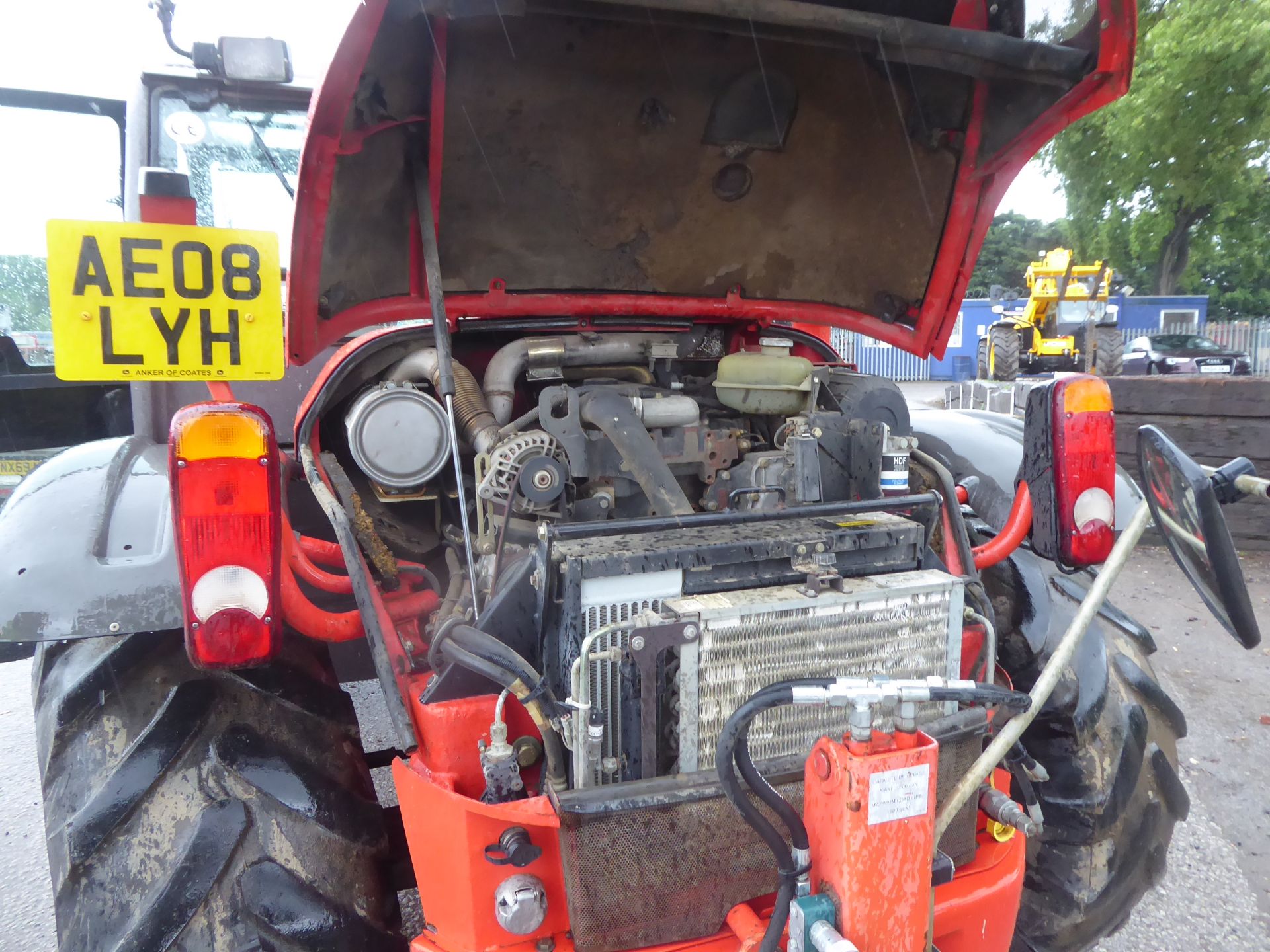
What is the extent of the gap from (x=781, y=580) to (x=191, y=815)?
4.01 ft

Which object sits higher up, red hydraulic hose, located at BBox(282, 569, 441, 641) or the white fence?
the white fence

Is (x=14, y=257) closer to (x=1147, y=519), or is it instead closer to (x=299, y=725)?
→ (x=299, y=725)

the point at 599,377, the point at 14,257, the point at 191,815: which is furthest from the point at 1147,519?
the point at 14,257

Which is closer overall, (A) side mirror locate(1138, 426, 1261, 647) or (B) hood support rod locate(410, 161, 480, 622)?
(A) side mirror locate(1138, 426, 1261, 647)

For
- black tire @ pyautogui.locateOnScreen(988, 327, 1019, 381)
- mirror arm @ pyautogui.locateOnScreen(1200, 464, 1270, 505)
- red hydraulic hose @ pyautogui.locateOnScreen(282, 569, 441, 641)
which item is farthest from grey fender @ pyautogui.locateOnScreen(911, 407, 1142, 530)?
black tire @ pyautogui.locateOnScreen(988, 327, 1019, 381)

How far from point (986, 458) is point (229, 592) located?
2.30 metres

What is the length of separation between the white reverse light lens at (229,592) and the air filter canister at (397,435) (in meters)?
0.55

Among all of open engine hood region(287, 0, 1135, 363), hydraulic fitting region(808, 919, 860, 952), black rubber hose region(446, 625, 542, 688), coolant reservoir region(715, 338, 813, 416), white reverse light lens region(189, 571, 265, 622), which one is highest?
open engine hood region(287, 0, 1135, 363)

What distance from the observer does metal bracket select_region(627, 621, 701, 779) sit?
1.48 m

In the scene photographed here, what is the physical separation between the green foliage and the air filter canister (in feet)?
11.1

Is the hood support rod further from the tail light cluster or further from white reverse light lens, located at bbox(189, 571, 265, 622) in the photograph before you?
the tail light cluster

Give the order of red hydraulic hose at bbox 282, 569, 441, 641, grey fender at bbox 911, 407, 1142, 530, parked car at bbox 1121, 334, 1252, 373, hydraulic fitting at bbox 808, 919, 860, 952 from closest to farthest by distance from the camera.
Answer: hydraulic fitting at bbox 808, 919, 860, 952 < red hydraulic hose at bbox 282, 569, 441, 641 < grey fender at bbox 911, 407, 1142, 530 < parked car at bbox 1121, 334, 1252, 373

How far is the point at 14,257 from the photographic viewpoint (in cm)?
439

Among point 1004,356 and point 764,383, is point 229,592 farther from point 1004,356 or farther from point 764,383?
point 1004,356
